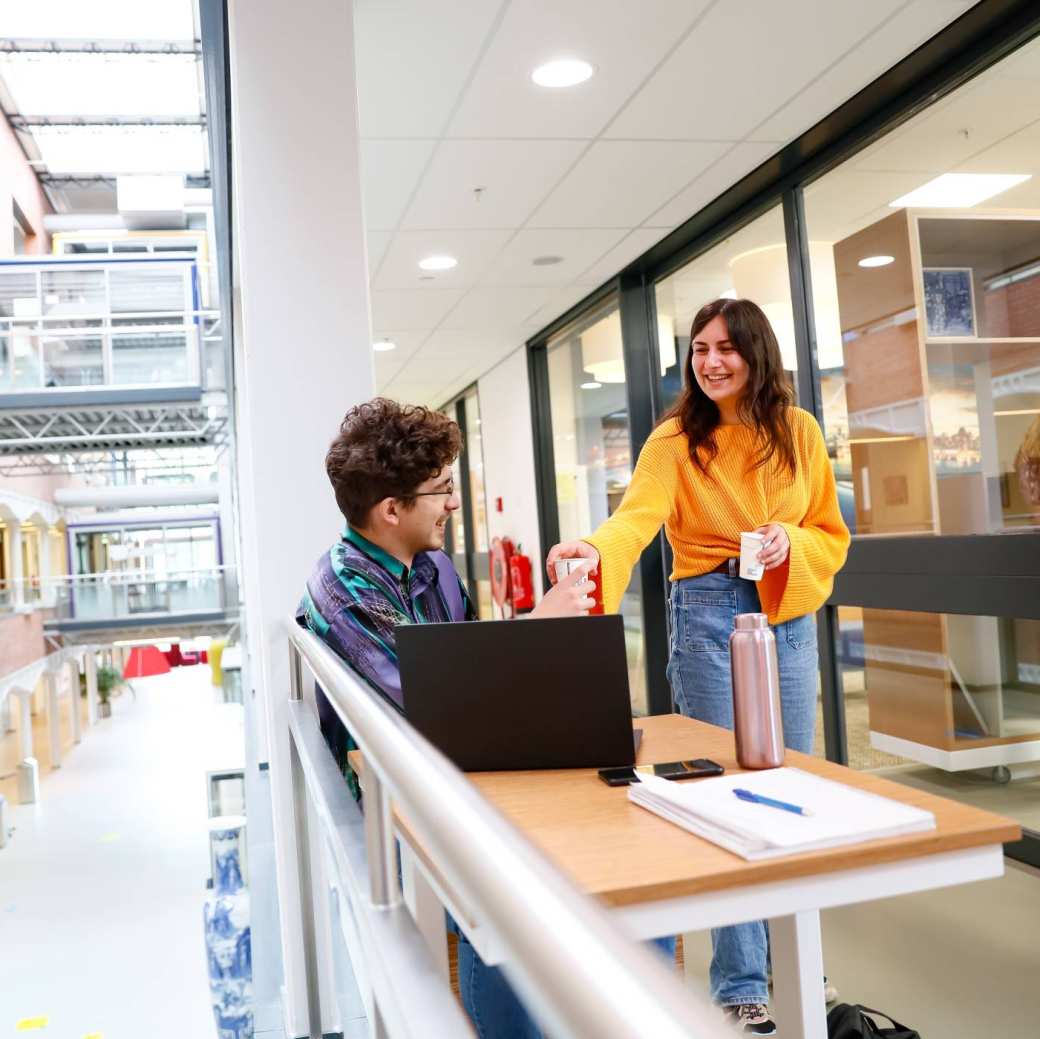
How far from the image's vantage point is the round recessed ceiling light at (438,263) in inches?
211

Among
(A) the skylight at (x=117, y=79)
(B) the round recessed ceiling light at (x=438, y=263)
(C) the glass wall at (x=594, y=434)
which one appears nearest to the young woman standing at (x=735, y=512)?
(B) the round recessed ceiling light at (x=438, y=263)

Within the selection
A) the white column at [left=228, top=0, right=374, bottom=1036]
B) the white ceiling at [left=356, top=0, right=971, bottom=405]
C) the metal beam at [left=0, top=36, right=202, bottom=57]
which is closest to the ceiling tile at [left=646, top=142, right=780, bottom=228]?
the white ceiling at [left=356, top=0, right=971, bottom=405]

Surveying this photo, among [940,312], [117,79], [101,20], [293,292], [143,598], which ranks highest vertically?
[117,79]

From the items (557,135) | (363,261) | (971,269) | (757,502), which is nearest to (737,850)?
(757,502)

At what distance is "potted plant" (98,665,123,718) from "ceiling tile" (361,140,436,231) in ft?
70.0

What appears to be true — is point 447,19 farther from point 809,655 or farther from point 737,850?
point 737,850

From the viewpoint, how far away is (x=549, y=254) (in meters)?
5.48

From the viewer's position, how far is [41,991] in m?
7.57

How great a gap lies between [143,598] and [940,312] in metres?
17.3

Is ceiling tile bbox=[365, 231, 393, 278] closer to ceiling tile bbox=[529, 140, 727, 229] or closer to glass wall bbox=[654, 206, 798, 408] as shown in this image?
ceiling tile bbox=[529, 140, 727, 229]

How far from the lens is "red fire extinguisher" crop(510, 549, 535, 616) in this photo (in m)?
8.21

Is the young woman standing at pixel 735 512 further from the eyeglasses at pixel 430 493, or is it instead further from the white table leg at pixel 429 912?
the white table leg at pixel 429 912

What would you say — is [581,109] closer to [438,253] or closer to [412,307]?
[438,253]

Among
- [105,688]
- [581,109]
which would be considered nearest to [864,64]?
[581,109]
